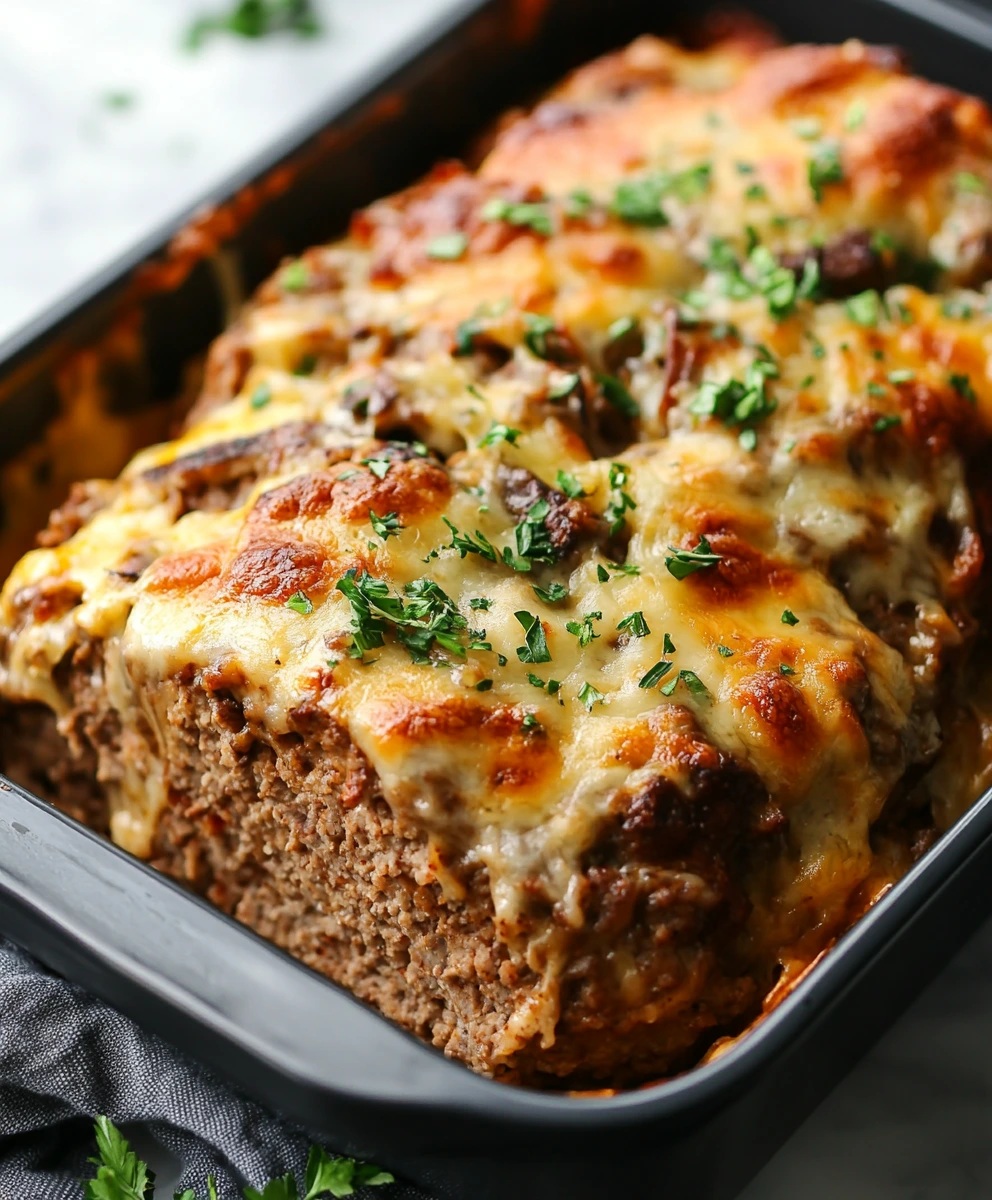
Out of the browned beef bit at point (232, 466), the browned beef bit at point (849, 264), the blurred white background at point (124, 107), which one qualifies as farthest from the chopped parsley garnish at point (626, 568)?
the blurred white background at point (124, 107)

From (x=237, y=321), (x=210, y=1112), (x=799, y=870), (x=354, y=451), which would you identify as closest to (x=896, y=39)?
(x=237, y=321)

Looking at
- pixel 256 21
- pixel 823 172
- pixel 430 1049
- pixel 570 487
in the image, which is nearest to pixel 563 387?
pixel 570 487

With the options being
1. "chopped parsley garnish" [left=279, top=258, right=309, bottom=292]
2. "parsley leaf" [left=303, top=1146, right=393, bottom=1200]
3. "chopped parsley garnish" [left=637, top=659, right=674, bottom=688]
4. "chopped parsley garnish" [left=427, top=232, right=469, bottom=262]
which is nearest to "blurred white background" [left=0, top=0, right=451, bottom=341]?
"chopped parsley garnish" [left=279, top=258, right=309, bottom=292]

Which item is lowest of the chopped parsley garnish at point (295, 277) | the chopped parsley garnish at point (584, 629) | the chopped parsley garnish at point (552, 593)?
the chopped parsley garnish at point (584, 629)

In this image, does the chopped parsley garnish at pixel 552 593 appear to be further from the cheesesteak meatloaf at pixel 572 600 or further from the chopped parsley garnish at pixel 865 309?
the chopped parsley garnish at pixel 865 309

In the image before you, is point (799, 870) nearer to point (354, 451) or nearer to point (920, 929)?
point (920, 929)
